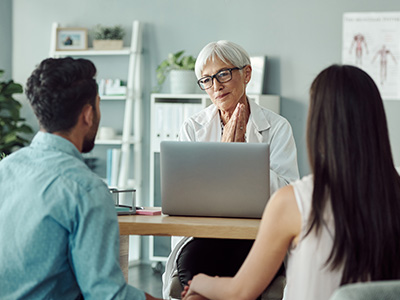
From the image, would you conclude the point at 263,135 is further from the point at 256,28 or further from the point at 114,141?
the point at 114,141

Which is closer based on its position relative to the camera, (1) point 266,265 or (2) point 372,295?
(2) point 372,295

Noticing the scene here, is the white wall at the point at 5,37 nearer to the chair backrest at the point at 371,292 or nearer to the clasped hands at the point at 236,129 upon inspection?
the clasped hands at the point at 236,129

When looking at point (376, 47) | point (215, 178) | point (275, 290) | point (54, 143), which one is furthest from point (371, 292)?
point (376, 47)

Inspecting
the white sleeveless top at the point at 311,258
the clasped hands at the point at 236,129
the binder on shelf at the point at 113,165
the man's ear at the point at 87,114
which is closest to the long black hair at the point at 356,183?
the white sleeveless top at the point at 311,258

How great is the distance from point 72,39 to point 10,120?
2.84 feet

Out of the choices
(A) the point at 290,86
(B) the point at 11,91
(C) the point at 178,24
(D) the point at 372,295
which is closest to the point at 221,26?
(C) the point at 178,24

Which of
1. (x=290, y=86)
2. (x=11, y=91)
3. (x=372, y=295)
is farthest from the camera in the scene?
(x=11, y=91)

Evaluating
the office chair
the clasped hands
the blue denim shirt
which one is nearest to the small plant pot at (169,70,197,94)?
the clasped hands

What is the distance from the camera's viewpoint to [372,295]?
942 mm

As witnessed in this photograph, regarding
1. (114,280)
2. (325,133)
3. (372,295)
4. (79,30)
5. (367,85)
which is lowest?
(114,280)

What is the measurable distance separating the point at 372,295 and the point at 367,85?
543mm

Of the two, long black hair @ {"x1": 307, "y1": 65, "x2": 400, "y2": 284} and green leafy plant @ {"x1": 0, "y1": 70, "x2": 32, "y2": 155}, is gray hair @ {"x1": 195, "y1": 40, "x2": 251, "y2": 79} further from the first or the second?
green leafy plant @ {"x1": 0, "y1": 70, "x2": 32, "y2": 155}

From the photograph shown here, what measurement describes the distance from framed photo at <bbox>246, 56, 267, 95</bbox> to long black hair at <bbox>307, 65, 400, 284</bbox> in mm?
3344

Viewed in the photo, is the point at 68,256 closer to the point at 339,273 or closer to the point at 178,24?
the point at 339,273
